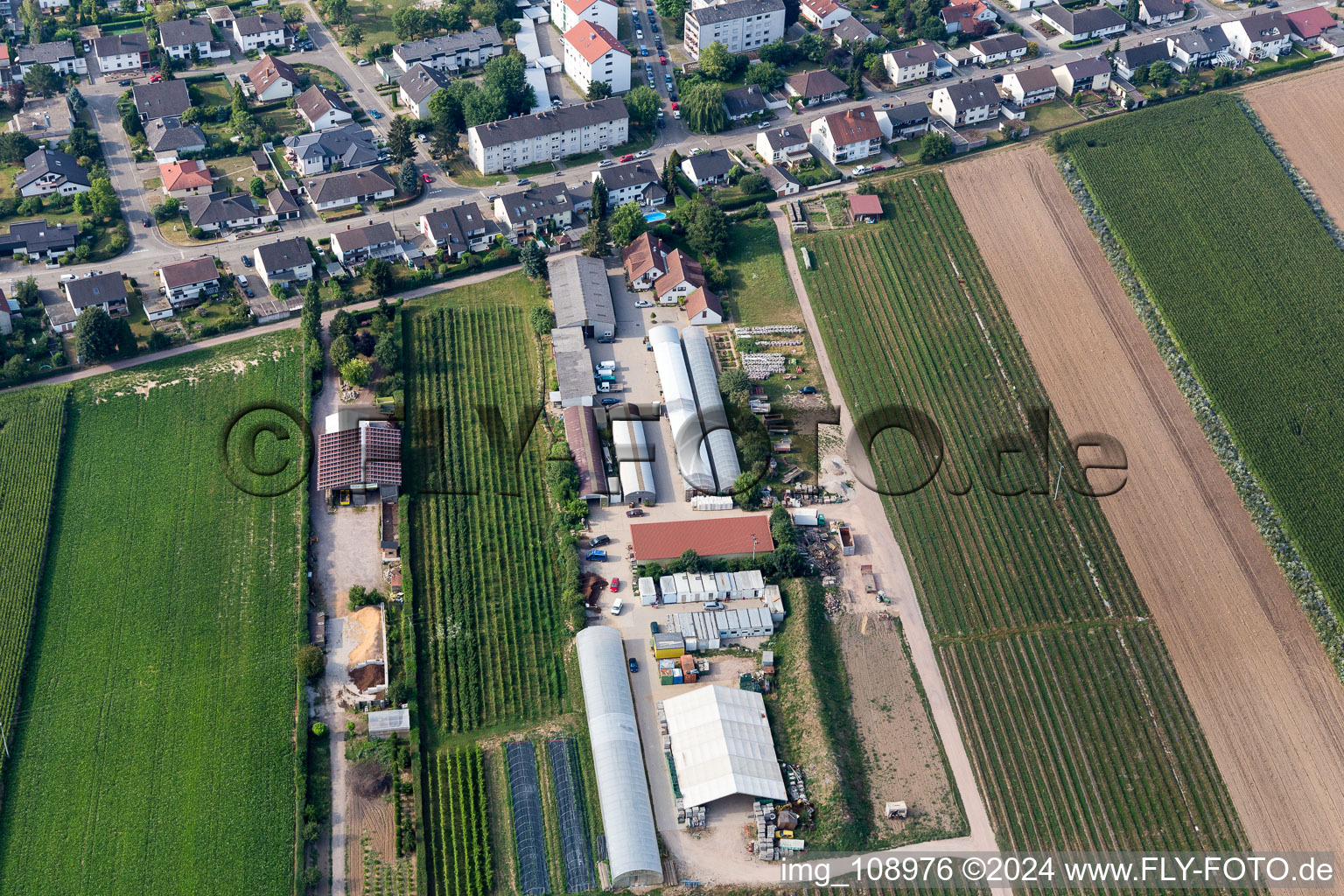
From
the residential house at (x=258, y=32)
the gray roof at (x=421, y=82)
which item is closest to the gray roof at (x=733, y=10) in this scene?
the gray roof at (x=421, y=82)

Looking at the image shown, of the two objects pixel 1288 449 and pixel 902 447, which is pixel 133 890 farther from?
pixel 1288 449

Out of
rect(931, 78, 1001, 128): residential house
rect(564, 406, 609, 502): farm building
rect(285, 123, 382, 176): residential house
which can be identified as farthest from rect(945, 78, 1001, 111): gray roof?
rect(285, 123, 382, 176): residential house

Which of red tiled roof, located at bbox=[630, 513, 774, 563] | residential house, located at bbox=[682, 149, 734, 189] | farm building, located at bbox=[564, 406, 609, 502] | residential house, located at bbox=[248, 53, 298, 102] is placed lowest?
red tiled roof, located at bbox=[630, 513, 774, 563]

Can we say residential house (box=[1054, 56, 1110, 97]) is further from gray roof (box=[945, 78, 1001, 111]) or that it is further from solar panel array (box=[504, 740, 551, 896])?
solar panel array (box=[504, 740, 551, 896])

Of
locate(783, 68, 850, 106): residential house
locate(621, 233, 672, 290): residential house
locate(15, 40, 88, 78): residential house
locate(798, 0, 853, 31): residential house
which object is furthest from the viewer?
locate(798, 0, 853, 31): residential house

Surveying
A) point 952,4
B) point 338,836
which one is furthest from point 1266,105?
point 338,836

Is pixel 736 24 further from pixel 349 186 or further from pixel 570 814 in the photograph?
pixel 570 814
